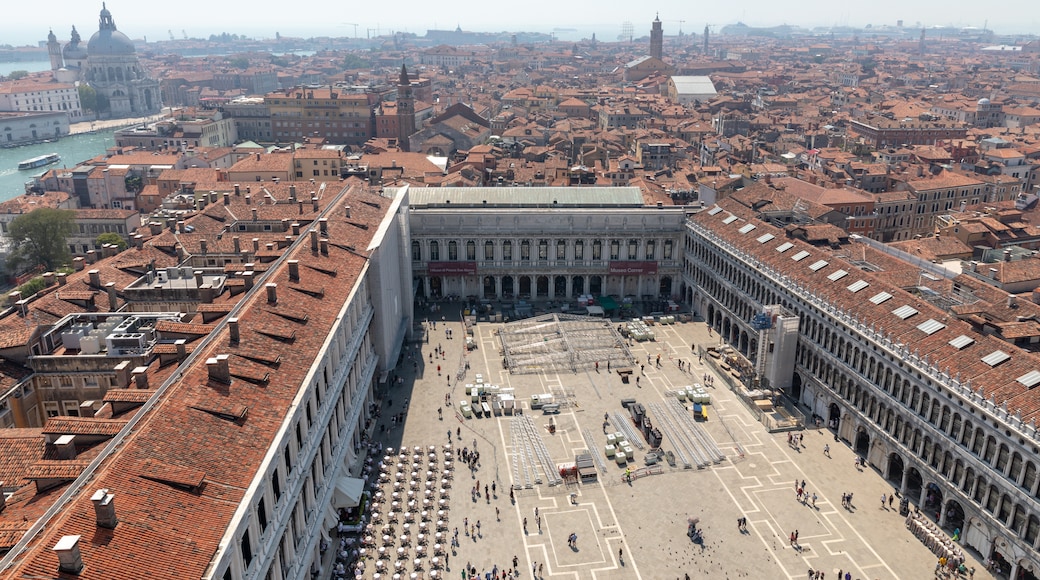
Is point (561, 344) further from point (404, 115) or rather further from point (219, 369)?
point (404, 115)

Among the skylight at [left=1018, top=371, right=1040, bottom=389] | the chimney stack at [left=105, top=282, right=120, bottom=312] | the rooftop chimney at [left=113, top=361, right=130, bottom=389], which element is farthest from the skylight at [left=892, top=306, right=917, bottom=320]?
the chimney stack at [left=105, top=282, right=120, bottom=312]

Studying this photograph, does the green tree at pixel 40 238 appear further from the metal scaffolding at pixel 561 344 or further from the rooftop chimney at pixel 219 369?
the rooftop chimney at pixel 219 369

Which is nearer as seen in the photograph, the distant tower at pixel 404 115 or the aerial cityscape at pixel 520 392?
the aerial cityscape at pixel 520 392

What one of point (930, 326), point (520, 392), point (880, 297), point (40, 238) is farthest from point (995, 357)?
point (40, 238)

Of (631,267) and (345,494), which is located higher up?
(631,267)

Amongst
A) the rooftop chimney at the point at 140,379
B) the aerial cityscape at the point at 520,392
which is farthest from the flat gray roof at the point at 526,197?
the rooftop chimney at the point at 140,379

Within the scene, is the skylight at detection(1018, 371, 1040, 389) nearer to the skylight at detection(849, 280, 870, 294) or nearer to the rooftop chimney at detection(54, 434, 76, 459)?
the skylight at detection(849, 280, 870, 294)
